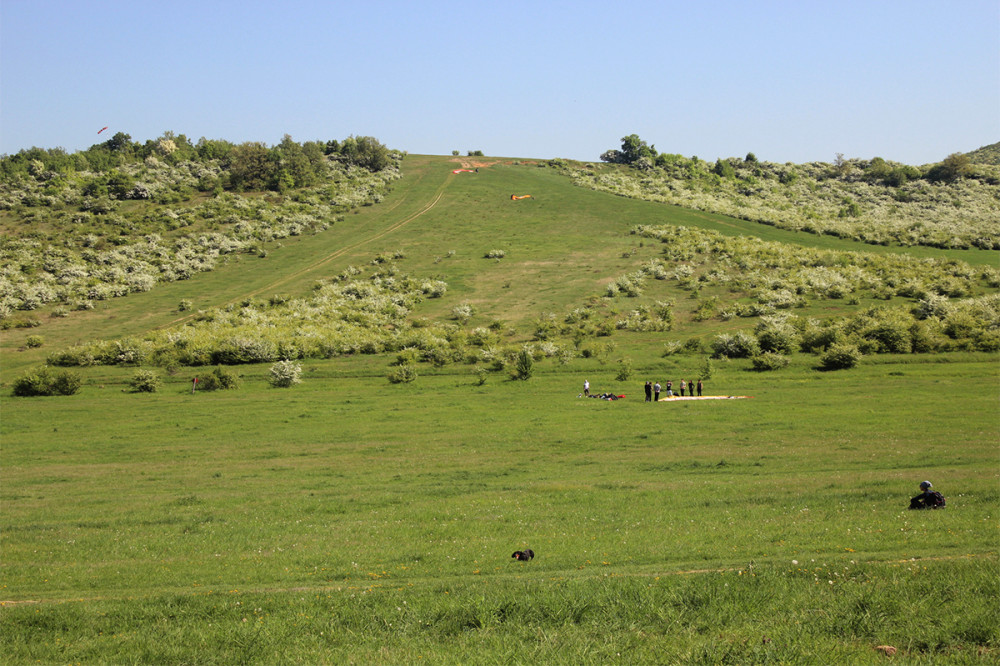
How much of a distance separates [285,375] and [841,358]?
131 feet

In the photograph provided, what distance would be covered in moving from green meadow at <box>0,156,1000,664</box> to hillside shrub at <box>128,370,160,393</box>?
110cm

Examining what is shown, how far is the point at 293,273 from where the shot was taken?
3543 inches

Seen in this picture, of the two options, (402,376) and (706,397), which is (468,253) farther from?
(706,397)

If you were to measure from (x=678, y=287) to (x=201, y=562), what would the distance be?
6989 cm

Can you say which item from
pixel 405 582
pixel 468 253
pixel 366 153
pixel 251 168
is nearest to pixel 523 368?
pixel 405 582

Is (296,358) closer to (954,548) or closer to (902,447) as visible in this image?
(902,447)

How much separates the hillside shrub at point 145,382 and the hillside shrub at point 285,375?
800cm

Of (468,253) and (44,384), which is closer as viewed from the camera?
(44,384)

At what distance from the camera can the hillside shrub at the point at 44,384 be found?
4788 centimetres

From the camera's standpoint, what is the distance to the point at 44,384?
4791cm

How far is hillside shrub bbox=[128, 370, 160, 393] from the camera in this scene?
49.1 m

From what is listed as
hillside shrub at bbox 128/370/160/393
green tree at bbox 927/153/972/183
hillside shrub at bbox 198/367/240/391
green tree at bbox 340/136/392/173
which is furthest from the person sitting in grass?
green tree at bbox 927/153/972/183

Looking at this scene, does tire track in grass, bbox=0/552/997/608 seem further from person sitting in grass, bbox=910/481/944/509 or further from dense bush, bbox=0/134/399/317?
dense bush, bbox=0/134/399/317

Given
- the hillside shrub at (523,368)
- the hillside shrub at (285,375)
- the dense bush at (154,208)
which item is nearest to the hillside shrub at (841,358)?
the hillside shrub at (523,368)
